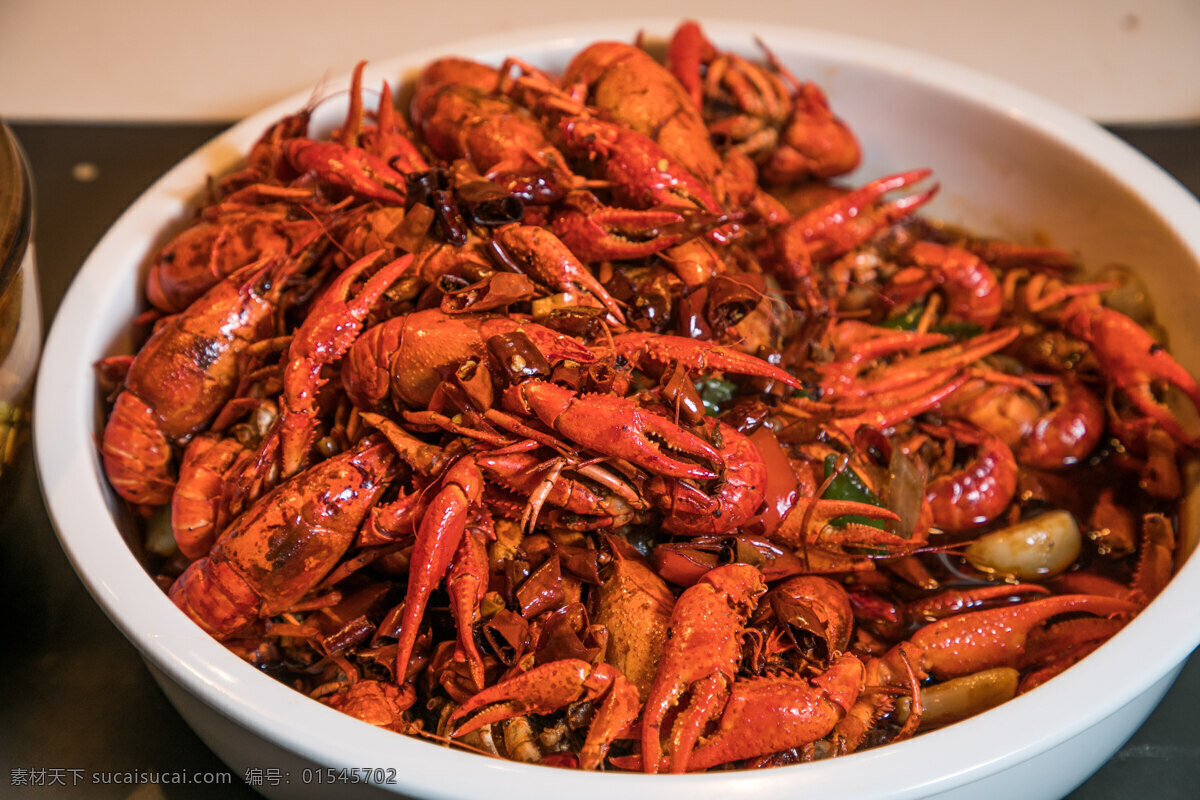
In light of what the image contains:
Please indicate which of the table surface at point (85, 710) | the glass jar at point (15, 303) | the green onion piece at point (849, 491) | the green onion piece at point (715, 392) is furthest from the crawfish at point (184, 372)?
the green onion piece at point (849, 491)

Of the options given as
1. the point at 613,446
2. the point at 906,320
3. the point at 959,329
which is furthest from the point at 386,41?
the point at 613,446

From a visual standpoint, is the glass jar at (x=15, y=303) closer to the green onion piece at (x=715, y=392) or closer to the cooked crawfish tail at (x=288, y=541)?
the cooked crawfish tail at (x=288, y=541)

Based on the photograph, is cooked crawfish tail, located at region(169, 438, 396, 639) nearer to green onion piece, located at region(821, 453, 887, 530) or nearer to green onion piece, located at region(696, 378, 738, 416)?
green onion piece, located at region(696, 378, 738, 416)

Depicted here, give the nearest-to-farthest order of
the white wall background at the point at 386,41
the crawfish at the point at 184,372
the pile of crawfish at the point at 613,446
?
the pile of crawfish at the point at 613,446 → the crawfish at the point at 184,372 → the white wall background at the point at 386,41

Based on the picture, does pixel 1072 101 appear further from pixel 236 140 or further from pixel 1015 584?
pixel 236 140

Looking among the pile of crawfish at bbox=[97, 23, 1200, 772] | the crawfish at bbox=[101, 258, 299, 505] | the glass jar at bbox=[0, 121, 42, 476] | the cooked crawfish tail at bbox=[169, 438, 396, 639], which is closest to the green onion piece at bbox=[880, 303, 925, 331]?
the pile of crawfish at bbox=[97, 23, 1200, 772]

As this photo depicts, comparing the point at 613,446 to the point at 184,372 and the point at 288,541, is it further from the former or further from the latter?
the point at 184,372
